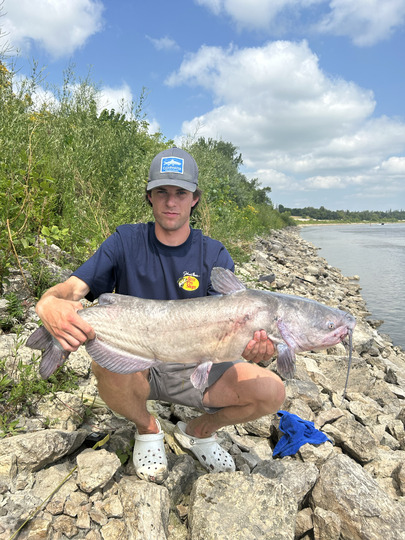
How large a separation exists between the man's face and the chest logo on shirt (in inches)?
16.2

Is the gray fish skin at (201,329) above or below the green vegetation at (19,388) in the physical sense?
above

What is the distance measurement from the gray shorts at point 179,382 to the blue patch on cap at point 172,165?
163 cm

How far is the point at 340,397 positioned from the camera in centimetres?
520

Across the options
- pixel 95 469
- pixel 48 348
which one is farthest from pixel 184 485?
pixel 48 348

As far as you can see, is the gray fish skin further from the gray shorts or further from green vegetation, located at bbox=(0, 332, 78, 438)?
green vegetation, located at bbox=(0, 332, 78, 438)

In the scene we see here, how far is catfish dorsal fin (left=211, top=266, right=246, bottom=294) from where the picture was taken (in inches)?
112

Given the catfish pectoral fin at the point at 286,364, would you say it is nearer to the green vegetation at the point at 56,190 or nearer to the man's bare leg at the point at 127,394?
the man's bare leg at the point at 127,394

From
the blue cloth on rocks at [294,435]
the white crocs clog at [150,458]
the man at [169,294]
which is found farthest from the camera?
the blue cloth on rocks at [294,435]

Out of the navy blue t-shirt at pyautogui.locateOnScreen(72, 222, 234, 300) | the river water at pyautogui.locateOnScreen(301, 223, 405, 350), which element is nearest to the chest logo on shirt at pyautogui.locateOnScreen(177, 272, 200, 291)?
the navy blue t-shirt at pyautogui.locateOnScreen(72, 222, 234, 300)

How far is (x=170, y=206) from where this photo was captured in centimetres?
327

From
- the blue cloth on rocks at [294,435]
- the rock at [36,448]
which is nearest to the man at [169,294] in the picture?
the rock at [36,448]

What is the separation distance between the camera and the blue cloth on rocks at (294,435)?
3.61m

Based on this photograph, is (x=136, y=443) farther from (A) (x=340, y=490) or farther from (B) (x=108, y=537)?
(A) (x=340, y=490)

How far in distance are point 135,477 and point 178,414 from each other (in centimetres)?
98
